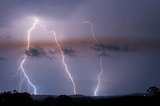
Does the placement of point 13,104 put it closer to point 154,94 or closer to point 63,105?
point 63,105

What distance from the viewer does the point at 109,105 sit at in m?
90.1

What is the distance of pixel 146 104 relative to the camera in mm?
83938

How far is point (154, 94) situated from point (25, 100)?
99.8 ft

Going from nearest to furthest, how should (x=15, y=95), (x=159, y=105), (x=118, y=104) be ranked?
(x=159, y=105) → (x=118, y=104) → (x=15, y=95)

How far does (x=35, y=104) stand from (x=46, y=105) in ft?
11.4

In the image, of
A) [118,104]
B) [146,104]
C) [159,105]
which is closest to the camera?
[159,105]

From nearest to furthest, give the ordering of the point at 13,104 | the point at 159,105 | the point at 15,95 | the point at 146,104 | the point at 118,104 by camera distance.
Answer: the point at 159,105
the point at 146,104
the point at 118,104
the point at 13,104
the point at 15,95

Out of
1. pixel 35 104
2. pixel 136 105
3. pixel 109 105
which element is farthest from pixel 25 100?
pixel 136 105

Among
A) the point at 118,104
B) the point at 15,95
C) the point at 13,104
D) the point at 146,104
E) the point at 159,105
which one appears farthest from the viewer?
the point at 15,95

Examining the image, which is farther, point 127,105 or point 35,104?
point 35,104

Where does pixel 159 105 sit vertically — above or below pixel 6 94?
below

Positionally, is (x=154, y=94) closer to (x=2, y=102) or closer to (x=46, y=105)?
(x=46, y=105)

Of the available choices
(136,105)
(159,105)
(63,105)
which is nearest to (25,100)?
(63,105)

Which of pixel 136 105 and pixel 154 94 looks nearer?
pixel 136 105
